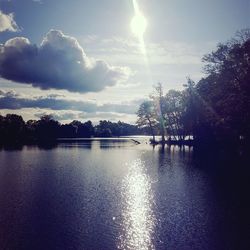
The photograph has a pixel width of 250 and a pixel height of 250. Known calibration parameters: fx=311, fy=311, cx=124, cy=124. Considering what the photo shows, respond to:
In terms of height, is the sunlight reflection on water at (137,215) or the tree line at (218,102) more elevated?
the tree line at (218,102)

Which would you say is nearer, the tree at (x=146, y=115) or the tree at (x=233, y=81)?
the tree at (x=233, y=81)

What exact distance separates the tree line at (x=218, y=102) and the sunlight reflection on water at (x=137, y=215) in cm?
2626

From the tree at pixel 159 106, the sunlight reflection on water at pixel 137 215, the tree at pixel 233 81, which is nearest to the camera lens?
the sunlight reflection on water at pixel 137 215

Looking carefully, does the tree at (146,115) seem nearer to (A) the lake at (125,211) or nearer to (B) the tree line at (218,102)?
(B) the tree line at (218,102)

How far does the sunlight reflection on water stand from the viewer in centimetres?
1841

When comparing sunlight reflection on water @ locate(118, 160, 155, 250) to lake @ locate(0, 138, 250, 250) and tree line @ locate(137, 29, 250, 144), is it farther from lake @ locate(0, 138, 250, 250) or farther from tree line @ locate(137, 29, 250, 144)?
tree line @ locate(137, 29, 250, 144)

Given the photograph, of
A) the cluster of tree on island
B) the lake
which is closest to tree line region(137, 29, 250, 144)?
the cluster of tree on island

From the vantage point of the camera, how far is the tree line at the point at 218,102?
55.9m

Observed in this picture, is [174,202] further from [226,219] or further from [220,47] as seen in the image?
[220,47]

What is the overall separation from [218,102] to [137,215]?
41.3 metres

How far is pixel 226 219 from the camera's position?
22.8m

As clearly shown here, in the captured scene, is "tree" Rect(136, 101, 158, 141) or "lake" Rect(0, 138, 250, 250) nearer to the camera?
"lake" Rect(0, 138, 250, 250)

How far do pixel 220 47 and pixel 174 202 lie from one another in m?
42.3

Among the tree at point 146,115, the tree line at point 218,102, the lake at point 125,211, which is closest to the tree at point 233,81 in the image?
the tree line at point 218,102
